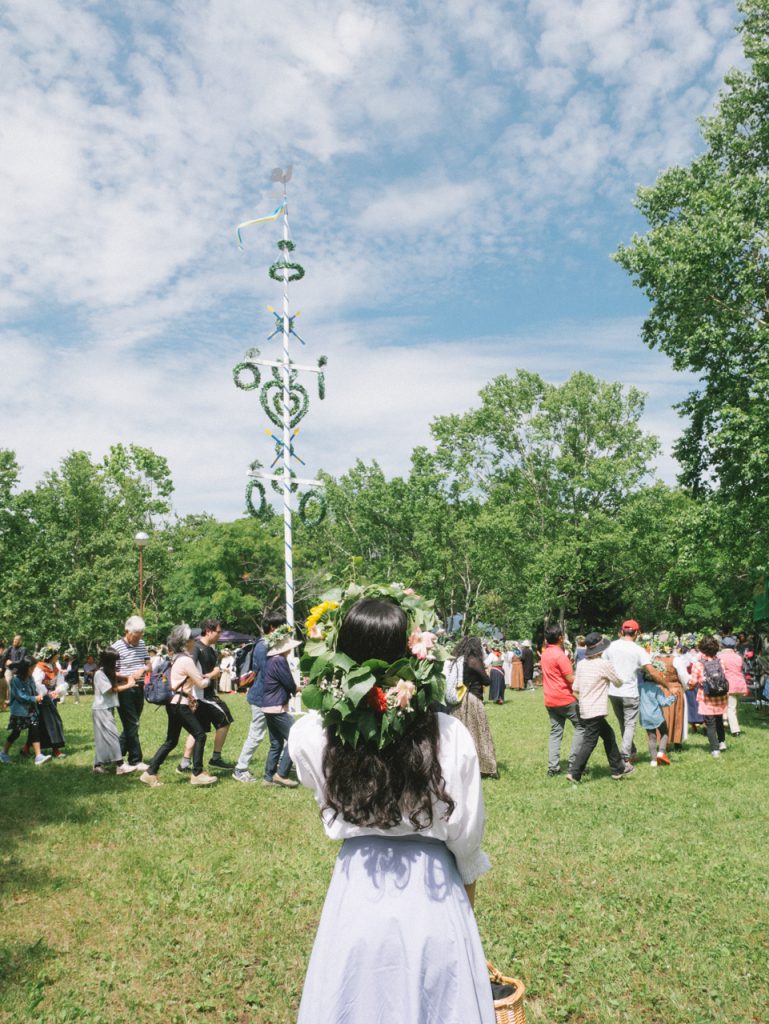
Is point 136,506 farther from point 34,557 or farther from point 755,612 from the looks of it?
point 755,612

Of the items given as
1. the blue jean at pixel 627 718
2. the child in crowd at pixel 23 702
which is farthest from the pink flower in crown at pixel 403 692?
the child in crowd at pixel 23 702

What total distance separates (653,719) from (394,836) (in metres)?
8.83

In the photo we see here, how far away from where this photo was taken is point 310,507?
19.1 meters

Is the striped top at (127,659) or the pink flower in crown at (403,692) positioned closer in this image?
the pink flower in crown at (403,692)

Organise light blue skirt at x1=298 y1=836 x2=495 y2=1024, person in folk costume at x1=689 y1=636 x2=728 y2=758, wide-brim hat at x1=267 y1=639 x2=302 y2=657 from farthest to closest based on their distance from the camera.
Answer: person in folk costume at x1=689 y1=636 x2=728 y2=758, wide-brim hat at x1=267 y1=639 x2=302 y2=657, light blue skirt at x1=298 y1=836 x2=495 y2=1024

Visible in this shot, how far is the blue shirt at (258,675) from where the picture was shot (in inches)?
355

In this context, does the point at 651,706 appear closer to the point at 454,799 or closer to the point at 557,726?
the point at 557,726

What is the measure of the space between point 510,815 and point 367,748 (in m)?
5.85

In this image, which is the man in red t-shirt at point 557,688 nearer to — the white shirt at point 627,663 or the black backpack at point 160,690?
the white shirt at point 627,663

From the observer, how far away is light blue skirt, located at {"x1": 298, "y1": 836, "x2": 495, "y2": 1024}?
2.21 meters

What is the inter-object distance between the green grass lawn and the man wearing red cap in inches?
37.0

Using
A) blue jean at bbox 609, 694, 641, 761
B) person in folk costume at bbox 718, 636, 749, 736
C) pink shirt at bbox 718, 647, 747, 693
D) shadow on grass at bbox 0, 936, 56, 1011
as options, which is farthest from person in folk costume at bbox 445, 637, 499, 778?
shadow on grass at bbox 0, 936, 56, 1011

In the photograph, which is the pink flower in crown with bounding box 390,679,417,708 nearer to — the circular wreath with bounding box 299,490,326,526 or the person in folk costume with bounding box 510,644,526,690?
the circular wreath with bounding box 299,490,326,526

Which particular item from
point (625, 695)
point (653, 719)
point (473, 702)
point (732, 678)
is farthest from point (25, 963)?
point (732, 678)
